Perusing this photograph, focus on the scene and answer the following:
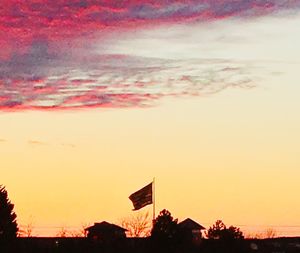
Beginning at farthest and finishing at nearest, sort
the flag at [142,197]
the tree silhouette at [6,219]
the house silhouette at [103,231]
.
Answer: the house silhouette at [103,231] → the tree silhouette at [6,219] → the flag at [142,197]

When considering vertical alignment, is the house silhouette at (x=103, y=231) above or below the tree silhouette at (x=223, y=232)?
above

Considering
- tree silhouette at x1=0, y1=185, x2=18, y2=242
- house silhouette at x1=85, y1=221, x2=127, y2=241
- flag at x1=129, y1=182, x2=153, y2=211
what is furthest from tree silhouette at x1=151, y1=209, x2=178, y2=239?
house silhouette at x1=85, y1=221, x2=127, y2=241

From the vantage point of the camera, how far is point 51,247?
257 feet

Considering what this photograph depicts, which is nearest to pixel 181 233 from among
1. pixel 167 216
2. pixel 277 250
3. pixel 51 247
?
pixel 167 216

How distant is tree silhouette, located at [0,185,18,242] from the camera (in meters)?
77.4

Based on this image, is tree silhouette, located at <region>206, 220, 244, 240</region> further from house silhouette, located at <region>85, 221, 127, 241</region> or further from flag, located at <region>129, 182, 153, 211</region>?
house silhouette, located at <region>85, 221, 127, 241</region>

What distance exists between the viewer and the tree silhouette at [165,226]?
7206 cm

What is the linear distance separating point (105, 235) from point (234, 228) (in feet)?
100

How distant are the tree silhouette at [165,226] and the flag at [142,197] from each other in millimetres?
1843

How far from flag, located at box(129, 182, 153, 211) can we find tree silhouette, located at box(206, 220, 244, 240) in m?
6.67

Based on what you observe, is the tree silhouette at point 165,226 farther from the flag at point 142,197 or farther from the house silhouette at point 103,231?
the house silhouette at point 103,231

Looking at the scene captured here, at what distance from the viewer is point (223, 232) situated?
73.9 meters

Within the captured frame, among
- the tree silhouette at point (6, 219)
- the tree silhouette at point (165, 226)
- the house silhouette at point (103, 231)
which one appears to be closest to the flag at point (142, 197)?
the tree silhouette at point (165, 226)

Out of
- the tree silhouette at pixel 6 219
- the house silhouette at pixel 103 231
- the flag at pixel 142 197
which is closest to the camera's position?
the flag at pixel 142 197
